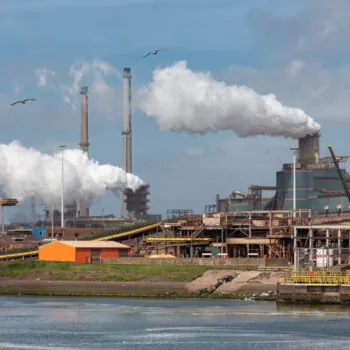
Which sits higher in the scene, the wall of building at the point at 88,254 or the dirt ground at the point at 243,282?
the wall of building at the point at 88,254

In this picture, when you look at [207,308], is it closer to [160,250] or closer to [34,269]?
[34,269]

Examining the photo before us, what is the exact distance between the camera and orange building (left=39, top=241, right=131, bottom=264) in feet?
445

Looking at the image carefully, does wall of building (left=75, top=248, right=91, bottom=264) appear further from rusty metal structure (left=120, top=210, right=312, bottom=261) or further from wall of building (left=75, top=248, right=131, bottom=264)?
rusty metal structure (left=120, top=210, right=312, bottom=261)

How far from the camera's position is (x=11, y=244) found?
189m

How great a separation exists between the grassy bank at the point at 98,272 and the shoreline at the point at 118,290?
1562 millimetres

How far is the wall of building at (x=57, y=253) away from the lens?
13588 cm

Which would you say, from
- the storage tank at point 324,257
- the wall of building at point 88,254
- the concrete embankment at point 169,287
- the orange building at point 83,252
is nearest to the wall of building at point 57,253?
the orange building at point 83,252

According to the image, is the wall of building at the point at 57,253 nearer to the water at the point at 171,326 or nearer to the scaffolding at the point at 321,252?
the scaffolding at the point at 321,252

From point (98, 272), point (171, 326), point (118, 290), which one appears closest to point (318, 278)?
point (171, 326)

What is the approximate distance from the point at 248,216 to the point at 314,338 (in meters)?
75.9

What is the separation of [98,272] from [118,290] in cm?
864

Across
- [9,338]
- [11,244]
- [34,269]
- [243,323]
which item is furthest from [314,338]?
[11,244]

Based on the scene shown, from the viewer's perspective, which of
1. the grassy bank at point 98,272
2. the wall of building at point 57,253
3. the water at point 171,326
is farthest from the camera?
the wall of building at point 57,253

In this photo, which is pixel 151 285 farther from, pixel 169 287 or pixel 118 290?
pixel 118 290
